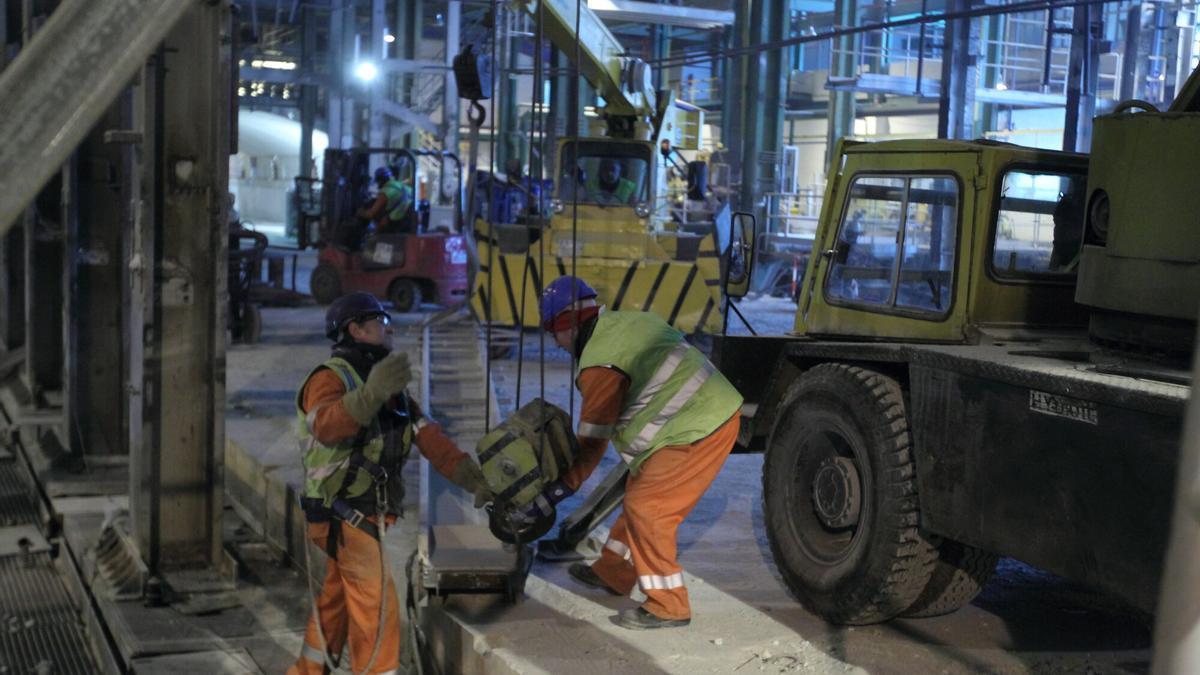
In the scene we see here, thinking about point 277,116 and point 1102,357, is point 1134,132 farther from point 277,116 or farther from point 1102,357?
point 277,116

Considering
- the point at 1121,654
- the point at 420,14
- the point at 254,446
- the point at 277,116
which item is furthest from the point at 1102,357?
the point at 277,116

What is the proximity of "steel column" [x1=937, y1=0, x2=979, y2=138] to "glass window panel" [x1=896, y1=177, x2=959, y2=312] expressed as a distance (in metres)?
11.3

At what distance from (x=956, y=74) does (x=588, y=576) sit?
12.8 meters

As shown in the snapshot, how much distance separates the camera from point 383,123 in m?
29.8

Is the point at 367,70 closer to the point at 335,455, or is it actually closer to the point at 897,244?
the point at 897,244

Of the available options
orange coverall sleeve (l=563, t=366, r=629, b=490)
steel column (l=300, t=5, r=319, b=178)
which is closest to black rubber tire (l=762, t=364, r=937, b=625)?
orange coverall sleeve (l=563, t=366, r=629, b=490)

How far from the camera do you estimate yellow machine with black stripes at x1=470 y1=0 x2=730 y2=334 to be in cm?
1368

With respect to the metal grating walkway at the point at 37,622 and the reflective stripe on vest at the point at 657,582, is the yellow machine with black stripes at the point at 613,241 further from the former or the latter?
the reflective stripe on vest at the point at 657,582

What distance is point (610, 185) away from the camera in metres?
14.5

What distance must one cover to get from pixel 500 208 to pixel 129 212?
1107cm

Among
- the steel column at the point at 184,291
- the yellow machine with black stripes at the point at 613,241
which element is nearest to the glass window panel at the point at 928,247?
the steel column at the point at 184,291

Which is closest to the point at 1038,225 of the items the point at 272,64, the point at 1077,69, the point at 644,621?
the point at 644,621

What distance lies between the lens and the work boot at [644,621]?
550 cm

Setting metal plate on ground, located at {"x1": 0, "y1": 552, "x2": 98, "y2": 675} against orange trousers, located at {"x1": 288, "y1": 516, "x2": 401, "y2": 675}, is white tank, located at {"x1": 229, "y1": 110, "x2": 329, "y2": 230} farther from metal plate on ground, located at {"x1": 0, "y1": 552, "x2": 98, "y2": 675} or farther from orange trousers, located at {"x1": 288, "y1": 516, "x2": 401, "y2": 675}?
orange trousers, located at {"x1": 288, "y1": 516, "x2": 401, "y2": 675}
